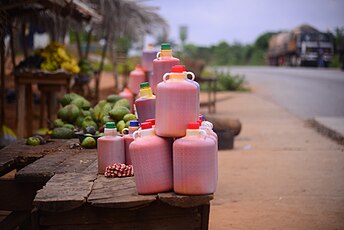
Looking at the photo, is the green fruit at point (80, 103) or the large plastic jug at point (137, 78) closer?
the green fruit at point (80, 103)

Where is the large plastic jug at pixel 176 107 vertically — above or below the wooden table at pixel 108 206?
above

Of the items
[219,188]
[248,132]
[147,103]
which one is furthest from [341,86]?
[147,103]

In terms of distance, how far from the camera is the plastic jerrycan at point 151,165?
268 cm

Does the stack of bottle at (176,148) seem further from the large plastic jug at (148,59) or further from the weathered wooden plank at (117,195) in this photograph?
the large plastic jug at (148,59)

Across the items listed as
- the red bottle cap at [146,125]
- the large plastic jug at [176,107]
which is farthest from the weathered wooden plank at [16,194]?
the large plastic jug at [176,107]

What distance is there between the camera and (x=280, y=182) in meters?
5.88

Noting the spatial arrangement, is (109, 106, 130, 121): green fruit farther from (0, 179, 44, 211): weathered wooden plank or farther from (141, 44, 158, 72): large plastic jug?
(141, 44, 158, 72): large plastic jug

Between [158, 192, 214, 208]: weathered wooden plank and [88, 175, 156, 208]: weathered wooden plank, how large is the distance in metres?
0.07

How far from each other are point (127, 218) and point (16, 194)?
1.19 meters

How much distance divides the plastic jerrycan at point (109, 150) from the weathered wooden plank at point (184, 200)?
0.69m

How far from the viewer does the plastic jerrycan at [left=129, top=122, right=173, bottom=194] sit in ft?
8.79

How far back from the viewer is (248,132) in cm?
1041

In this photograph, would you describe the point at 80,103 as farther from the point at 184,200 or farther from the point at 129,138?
the point at 184,200

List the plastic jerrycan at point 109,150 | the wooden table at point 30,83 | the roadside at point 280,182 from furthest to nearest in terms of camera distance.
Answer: the wooden table at point 30,83
the roadside at point 280,182
the plastic jerrycan at point 109,150
